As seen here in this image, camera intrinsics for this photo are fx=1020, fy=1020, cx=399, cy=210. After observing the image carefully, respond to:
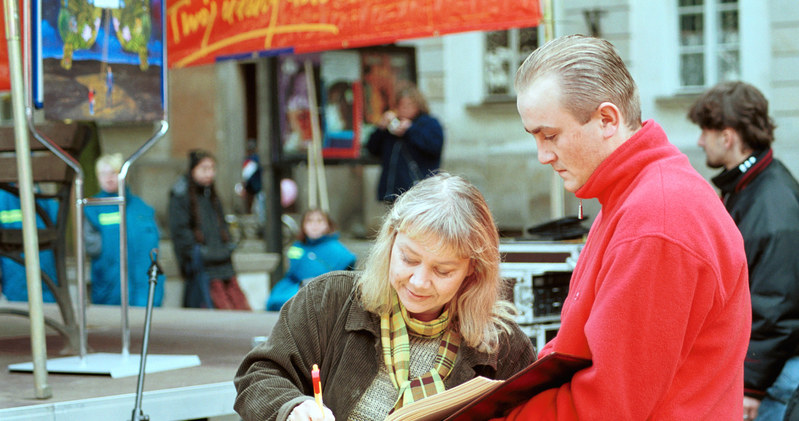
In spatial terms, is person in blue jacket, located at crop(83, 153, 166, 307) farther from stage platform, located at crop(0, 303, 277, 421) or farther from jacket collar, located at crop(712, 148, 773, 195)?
jacket collar, located at crop(712, 148, 773, 195)

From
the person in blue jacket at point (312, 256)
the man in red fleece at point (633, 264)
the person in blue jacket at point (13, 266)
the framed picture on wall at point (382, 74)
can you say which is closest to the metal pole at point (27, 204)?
the man in red fleece at point (633, 264)

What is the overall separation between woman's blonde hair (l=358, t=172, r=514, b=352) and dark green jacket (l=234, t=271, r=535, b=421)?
5 cm

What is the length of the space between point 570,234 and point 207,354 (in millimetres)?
1712

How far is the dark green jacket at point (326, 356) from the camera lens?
2416mm

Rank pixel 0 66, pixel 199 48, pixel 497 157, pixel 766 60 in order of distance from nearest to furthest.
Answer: pixel 0 66, pixel 199 48, pixel 766 60, pixel 497 157

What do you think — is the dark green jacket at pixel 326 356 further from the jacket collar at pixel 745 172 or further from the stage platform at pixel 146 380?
the jacket collar at pixel 745 172

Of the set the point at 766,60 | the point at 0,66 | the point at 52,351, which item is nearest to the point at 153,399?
the point at 52,351

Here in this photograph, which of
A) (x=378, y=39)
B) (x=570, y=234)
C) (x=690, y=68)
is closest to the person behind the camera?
(x=570, y=234)

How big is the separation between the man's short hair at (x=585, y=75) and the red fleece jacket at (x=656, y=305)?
0.09 metres

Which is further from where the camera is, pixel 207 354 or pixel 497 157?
pixel 497 157

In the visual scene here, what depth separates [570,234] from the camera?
15.0ft

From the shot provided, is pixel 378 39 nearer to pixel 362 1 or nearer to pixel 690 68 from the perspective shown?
pixel 362 1

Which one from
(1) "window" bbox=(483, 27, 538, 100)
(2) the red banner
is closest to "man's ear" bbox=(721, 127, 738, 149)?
(2) the red banner

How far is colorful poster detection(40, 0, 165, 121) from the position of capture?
156 inches
